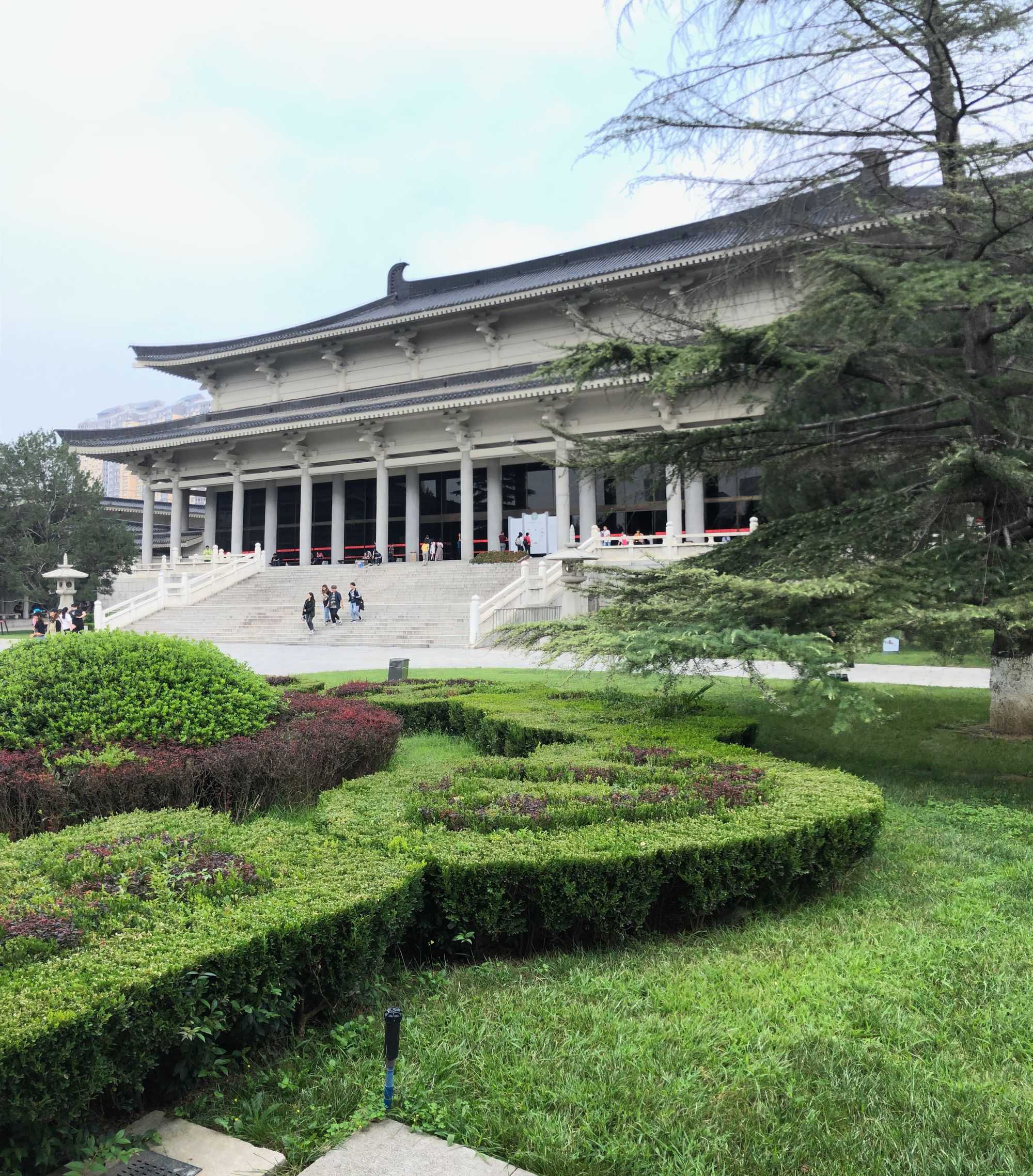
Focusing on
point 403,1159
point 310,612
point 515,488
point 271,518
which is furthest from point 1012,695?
point 271,518

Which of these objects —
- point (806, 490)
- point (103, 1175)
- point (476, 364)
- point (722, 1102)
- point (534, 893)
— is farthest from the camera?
point (476, 364)

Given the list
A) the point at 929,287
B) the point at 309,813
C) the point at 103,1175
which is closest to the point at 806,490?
the point at 929,287

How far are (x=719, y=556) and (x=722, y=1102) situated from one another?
17.5 feet

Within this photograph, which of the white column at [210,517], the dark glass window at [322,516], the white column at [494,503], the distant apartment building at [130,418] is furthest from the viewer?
the distant apartment building at [130,418]

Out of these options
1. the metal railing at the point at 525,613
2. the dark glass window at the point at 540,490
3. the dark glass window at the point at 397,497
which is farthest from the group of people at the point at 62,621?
the dark glass window at the point at 540,490

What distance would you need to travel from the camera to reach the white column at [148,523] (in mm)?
30444

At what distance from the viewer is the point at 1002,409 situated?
678cm

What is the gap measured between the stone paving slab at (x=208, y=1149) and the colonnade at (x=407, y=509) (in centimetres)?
1870

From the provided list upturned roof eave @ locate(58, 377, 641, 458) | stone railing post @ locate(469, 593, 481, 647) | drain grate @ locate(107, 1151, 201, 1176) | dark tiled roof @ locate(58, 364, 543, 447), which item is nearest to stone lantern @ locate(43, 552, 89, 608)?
upturned roof eave @ locate(58, 377, 641, 458)

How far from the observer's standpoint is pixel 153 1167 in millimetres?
2010

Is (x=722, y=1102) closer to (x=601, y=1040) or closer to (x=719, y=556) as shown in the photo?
(x=601, y=1040)

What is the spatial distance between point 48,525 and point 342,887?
30.5 metres

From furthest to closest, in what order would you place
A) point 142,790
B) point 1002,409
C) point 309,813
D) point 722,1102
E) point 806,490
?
point 806,490 → point 1002,409 → point 309,813 → point 142,790 → point 722,1102

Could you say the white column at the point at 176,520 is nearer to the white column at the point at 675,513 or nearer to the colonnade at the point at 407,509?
the colonnade at the point at 407,509
